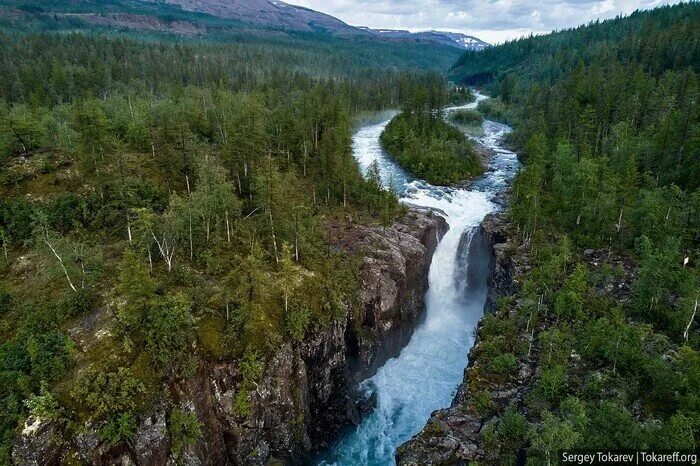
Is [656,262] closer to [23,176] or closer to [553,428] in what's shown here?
[553,428]

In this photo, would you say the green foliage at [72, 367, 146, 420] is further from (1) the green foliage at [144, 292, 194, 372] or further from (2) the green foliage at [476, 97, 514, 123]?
(2) the green foliage at [476, 97, 514, 123]

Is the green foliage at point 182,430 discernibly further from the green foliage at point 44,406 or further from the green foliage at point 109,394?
the green foliage at point 44,406

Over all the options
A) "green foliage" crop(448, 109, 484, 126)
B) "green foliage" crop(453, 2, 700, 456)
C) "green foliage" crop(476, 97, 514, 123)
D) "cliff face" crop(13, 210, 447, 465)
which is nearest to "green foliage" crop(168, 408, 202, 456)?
"cliff face" crop(13, 210, 447, 465)

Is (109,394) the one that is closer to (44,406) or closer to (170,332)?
(44,406)

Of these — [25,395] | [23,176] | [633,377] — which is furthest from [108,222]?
[633,377]

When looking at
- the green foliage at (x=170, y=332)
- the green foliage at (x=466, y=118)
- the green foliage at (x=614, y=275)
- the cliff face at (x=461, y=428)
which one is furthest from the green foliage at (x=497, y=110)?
the green foliage at (x=170, y=332)

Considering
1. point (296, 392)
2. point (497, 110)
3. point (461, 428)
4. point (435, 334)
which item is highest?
point (497, 110)

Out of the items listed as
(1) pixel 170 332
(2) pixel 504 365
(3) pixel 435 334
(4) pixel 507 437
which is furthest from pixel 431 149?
(1) pixel 170 332
